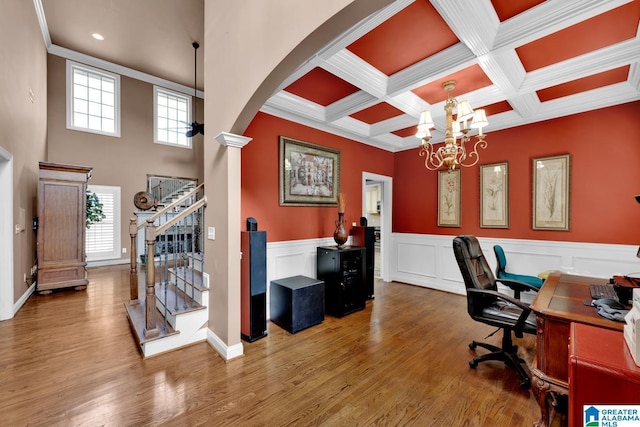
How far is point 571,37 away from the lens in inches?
93.9

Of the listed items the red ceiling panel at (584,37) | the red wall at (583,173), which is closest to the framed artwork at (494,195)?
the red wall at (583,173)

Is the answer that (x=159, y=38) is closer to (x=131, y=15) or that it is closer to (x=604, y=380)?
(x=131, y=15)

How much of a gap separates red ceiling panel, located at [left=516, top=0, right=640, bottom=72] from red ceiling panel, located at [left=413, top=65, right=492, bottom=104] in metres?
0.39

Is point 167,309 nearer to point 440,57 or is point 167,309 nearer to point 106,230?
point 440,57

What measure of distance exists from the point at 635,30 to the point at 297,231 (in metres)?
3.98

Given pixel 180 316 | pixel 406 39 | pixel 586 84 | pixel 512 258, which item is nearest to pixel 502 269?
pixel 512 258

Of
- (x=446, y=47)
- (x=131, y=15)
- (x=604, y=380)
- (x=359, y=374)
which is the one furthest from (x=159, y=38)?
(x=604, y=380)

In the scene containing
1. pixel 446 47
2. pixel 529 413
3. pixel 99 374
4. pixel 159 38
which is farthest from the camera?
pixel 159 38

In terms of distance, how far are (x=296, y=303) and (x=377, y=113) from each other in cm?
309

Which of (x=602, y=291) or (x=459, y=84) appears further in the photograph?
(x=459, y=84)

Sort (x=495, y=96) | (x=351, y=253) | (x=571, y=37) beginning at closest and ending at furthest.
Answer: (x=571, y=37)
(x=495, y=96)
(x=351, y=253)

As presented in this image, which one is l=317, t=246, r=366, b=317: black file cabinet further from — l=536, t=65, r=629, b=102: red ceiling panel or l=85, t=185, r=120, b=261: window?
l=85, t=185, r=120, b=261: window

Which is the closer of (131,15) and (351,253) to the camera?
(351,253)

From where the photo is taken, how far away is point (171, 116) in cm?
747
